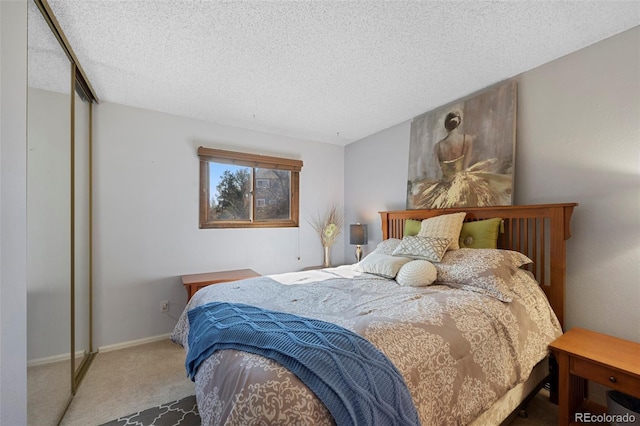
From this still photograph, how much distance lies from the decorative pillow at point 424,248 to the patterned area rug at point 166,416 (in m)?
1.91

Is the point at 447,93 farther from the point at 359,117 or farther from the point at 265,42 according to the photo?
the point at 265,42

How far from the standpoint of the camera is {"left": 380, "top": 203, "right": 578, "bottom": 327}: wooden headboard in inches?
75.5

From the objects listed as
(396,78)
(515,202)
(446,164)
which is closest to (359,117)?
(396,78)

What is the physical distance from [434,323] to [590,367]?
954mm

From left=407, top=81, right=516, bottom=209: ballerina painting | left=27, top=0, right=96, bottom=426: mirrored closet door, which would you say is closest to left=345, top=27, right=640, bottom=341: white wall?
left=407, top=81, right=516, bottom=209: ballerina painting

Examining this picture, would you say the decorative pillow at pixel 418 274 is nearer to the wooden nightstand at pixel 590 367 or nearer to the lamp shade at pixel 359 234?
the wooden nightstand at pixel 590 367

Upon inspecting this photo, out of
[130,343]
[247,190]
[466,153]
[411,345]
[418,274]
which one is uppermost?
[466,153]

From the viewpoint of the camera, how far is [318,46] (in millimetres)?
1909

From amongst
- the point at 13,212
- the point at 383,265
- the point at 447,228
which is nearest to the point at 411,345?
the point at 383,265

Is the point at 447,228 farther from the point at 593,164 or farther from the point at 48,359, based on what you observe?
the point at 48,359

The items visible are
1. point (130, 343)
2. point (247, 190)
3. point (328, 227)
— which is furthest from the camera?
point (328, 227)

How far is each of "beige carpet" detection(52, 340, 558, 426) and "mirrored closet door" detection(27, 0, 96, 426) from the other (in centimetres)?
12

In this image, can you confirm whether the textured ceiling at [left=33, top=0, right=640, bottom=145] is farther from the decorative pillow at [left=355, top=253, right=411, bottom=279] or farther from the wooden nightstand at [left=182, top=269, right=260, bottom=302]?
the wooden nightstand at [left=182, top=269, right=260, bottom=302]

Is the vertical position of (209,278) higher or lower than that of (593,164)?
lower
